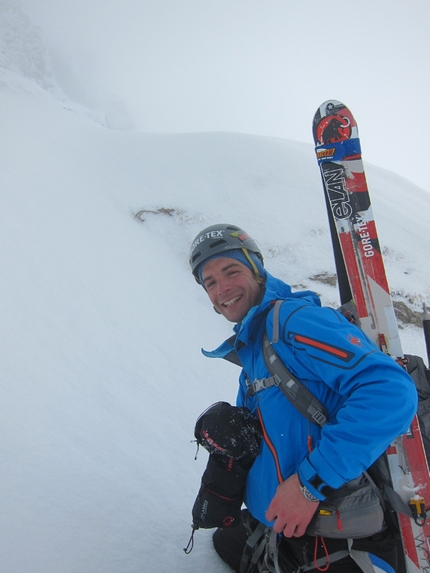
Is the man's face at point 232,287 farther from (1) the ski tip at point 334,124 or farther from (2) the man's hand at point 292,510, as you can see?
(1) the ski tip at point 334,124

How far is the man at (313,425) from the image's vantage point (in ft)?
4.48

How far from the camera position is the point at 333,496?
154 centimetres

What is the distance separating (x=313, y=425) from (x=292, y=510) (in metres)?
0.38

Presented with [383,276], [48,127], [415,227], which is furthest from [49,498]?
[48,127]

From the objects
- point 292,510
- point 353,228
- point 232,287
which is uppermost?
point 353,228

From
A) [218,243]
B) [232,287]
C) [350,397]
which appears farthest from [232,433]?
[218,243]

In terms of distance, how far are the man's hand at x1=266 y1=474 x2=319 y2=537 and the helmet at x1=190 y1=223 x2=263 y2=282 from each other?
1.35 metres

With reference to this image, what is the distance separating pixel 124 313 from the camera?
637cm

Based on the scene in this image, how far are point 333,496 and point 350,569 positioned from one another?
450 millimetres

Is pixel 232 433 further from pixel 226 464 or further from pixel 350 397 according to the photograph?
pixel 350 397

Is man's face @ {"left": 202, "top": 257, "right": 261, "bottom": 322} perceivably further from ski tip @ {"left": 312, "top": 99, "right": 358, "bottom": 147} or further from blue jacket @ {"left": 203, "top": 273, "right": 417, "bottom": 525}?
ski tip @ {"left": 312, "top": 99, "right": 358, "bottom": 147}

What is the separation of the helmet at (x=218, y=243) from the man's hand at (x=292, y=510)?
1355mm

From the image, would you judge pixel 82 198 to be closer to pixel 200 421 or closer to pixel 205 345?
pixel 205 345

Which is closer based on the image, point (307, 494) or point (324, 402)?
point (307, 494)
